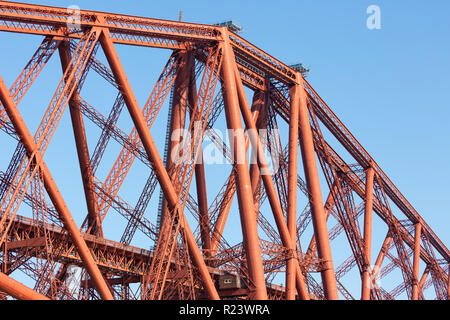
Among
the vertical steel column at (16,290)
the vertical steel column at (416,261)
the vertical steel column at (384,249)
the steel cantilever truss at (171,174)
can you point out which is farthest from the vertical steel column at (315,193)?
the vertical steel column at (416,261)

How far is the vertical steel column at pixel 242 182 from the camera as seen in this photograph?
49.3 m

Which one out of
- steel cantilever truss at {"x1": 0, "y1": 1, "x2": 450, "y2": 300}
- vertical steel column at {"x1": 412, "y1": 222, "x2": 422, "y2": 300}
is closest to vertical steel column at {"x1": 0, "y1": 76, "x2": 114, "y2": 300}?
steel cantilever truss at {"x1": 0, "y1": 1, "x2": 450, "y2": 300}

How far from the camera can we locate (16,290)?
3634 centimetres

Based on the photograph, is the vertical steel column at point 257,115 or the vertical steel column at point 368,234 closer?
the vertical steel column at point 257,115

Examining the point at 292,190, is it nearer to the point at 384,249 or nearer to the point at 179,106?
the point at 179,106

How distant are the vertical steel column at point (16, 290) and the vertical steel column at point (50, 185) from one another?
5017 millimetres

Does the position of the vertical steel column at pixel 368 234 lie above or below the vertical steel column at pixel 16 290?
above

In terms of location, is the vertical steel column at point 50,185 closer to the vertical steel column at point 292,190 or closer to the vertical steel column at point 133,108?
the vertical steel column at point 133,108

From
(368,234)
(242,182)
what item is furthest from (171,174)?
(368,234)

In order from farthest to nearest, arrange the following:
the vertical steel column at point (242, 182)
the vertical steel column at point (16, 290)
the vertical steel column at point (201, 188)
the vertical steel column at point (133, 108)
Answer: the vertical steel column at point (201, 188) → the vertical steel column at point (242, 182) → the vertical steel column at point (133, 108) → the vertical steel column at point (16, 290)

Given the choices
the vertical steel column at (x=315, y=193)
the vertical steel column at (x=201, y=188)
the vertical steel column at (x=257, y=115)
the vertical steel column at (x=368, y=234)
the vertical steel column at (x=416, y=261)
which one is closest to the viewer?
the vertical steel column at (x=201, y=188)

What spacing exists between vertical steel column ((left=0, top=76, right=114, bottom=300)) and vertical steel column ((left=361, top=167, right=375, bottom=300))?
39.2 metres

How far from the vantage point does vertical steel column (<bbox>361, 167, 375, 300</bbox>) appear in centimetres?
7612
